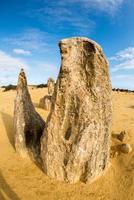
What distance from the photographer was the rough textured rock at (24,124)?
9867 millimetres

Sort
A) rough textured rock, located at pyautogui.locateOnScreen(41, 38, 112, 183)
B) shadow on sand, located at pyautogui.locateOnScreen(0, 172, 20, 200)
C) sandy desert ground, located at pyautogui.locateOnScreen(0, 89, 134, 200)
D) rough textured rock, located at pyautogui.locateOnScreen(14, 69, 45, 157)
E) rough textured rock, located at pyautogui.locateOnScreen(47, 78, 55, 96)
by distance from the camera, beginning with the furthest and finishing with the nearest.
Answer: rough textured rock, located at pyautogui.locateOnScreen(47, 78, 55, 96) → rough textured rock, located at pyautogui.locateOnScreen(14, 69, 45, 157) → rough textured rock, located at pyautogui.locateOnScreen(41, 38, 112, 183) → sandy desert ground, located at pyautogui.locateOnScreen(0, 89, 134, 200) → shadow on sand, located at pyautogui.locateOnScreen(0, 172, 20, 200)

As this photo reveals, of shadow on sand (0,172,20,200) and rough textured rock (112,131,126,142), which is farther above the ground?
rough textured rock (112,131,126,142)

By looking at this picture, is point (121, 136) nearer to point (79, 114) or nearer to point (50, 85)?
point (79, 114)

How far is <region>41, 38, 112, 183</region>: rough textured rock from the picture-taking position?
27.1 feet

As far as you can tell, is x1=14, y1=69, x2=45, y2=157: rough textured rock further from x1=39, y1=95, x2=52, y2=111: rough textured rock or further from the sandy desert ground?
x1=39, y1=95, x2=52, y2=111: rough textured rock

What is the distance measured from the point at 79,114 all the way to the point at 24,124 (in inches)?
101

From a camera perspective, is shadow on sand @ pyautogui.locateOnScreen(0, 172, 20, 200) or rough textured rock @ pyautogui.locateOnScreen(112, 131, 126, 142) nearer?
shadow on sand @ pyautogui.locateOnScreen(0, 172, 20, 200)

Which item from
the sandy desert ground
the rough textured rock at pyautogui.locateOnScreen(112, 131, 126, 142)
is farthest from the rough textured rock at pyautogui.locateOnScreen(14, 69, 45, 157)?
the rough textured rock at pyautogui.locateOnScreen(112, 131, 126, 142)

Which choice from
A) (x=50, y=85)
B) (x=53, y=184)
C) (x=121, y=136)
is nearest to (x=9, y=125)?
(x=121, y=136)

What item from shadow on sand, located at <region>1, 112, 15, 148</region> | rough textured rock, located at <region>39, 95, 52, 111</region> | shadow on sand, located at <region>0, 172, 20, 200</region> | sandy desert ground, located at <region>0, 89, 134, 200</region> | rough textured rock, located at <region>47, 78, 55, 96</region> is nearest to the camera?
shadow on sand, located at <region>0, 172, 20, 200</region>

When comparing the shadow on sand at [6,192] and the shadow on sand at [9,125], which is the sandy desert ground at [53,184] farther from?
the shadow on sand at [9,125]

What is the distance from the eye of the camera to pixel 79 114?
834cm

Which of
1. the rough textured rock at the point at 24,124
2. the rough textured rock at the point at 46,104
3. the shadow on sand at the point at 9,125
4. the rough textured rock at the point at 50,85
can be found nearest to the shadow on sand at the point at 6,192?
the rough textured rock at the point at 24,124

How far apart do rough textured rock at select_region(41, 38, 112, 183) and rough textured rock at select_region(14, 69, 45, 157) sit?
4.73 ft
